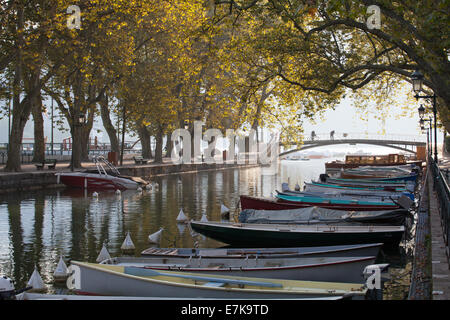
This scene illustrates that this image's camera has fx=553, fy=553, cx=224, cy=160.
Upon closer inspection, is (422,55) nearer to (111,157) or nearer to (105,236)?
(105,236)

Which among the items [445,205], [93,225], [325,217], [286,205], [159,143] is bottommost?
[93,225]

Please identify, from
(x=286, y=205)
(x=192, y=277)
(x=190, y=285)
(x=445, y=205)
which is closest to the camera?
(x=190, y=285)

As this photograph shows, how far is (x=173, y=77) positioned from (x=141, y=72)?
3732mm

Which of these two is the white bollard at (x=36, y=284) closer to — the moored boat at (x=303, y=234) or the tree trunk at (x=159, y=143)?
the moored boat at (x=303, y=234)

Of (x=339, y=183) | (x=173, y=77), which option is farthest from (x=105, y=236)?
(x=173, y=77)

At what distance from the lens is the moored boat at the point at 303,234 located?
13.1 m

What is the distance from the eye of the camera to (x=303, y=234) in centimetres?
1324

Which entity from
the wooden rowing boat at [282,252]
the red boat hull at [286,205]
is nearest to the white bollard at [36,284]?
the wooden rowing boat at [282,252]

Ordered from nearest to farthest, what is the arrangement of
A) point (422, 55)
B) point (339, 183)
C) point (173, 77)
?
1. point (422, 55)
2. point (339, 183)
3. point (173, 77)

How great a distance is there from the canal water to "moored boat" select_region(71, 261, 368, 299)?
1.63 metres

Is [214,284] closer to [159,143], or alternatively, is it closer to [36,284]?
[36,284]

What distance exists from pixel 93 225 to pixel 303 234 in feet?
26.5

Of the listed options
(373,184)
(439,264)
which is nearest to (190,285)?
(439,264)

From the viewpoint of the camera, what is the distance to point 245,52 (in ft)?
76.8
